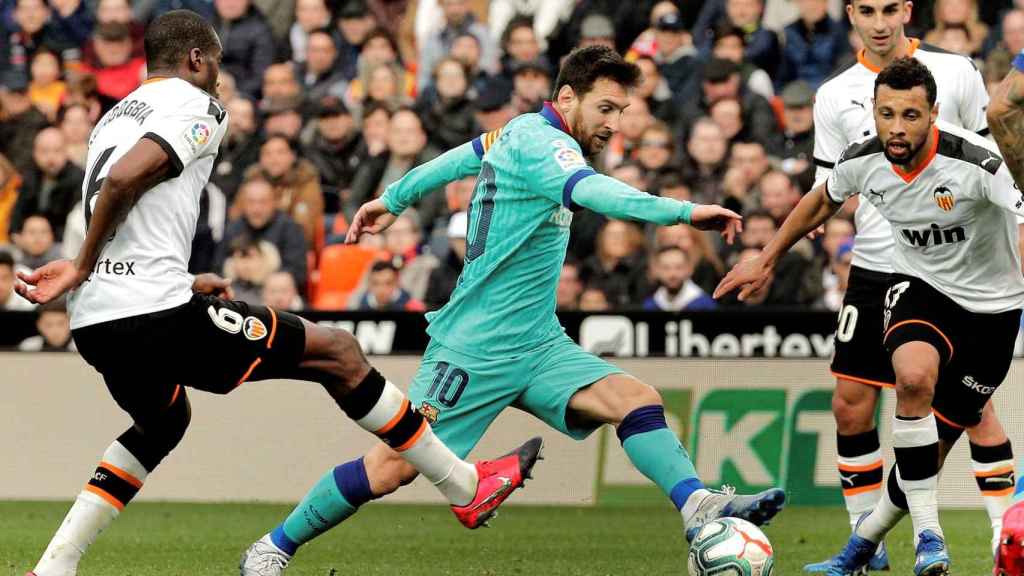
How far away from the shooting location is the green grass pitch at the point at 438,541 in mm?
7977

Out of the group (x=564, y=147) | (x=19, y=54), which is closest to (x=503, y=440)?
(x=564, y=147)

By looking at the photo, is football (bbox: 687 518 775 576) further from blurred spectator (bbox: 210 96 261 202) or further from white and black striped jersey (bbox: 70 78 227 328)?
blurred spectator (bbox: 210 96 261 202)

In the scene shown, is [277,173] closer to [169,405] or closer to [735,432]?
[735,432]

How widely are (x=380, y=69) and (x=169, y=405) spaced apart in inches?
348

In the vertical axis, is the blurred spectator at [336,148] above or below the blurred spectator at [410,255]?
above

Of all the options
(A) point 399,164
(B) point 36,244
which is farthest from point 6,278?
(A) point 399,164

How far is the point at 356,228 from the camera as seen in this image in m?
7.72

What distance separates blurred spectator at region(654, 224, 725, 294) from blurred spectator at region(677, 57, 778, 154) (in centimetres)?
164

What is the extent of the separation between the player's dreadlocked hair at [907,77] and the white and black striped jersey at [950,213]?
27 centimetres

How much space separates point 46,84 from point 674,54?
610 cm

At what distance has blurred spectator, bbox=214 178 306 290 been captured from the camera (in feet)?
44.7

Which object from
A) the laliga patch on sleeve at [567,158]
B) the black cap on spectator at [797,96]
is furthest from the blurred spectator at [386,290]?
the laliga patch on sleeve at [567,158]

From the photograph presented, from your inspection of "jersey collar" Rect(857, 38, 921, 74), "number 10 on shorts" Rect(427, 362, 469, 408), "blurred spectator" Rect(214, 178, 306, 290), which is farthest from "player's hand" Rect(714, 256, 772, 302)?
"blurred spectator" Rect(214, 178, 306, 290)

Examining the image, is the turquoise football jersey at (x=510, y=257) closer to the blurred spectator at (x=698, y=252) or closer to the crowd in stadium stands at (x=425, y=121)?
the crowd in stadium stands at (x=425, y=121)
